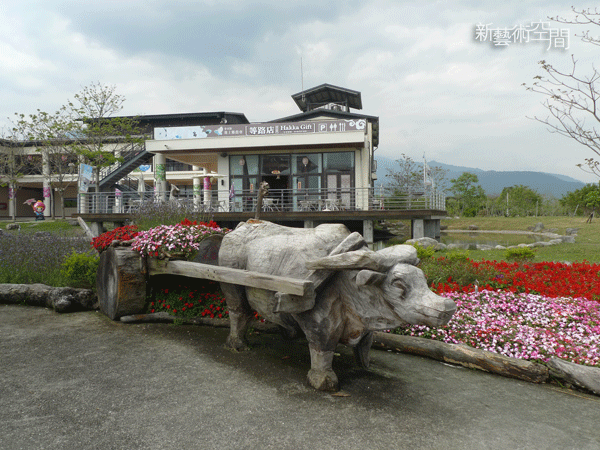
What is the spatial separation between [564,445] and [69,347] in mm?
4892

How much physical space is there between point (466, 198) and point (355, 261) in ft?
159

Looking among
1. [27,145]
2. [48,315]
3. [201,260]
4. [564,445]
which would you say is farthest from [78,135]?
[564,445]

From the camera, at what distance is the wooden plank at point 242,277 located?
10.3 ft

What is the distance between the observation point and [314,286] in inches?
126

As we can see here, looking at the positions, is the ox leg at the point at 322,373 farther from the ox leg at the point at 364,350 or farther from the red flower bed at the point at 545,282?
the red flower bed at the point at 545,282

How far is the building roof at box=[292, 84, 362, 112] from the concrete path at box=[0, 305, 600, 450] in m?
24.5

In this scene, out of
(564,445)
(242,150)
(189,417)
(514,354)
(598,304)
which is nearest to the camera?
(564,445)

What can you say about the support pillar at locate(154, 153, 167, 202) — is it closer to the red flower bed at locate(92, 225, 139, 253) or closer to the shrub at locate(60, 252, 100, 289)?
the shrub at locate(60, 252, 100, 289)

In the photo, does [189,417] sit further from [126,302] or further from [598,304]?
[598,304]

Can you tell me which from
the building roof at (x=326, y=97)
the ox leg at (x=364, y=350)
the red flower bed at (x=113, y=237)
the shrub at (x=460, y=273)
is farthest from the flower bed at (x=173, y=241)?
the building roof at (x=326, y=97)

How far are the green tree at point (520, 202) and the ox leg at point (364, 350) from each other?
4736 centimetres

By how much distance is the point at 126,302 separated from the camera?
5.35 m

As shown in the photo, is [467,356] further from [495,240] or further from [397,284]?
[495,240]

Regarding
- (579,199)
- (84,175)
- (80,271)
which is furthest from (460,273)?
(579,199)
